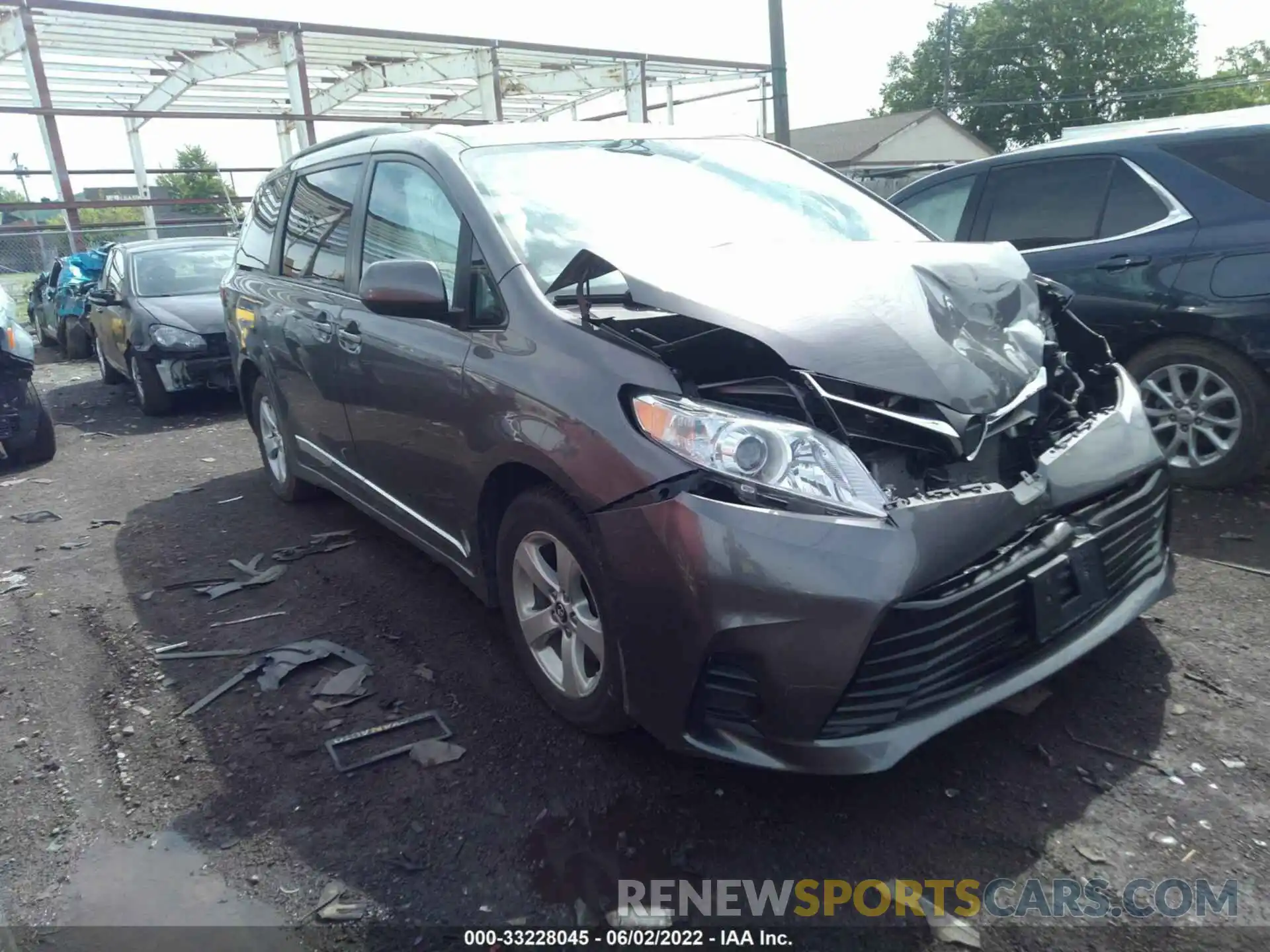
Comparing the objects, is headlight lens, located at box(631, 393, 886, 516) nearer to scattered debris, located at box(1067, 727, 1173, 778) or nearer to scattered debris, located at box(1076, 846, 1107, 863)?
scattered debris, located at box(1076, 846, 1107, 863)

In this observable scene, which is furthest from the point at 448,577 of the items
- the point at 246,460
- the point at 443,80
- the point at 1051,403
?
the point at 443,80

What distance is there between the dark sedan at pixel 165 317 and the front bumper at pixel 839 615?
25.5 ft

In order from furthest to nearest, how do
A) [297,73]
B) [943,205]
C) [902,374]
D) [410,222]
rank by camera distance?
[297,73], [943,205], [410,222], [902,374]

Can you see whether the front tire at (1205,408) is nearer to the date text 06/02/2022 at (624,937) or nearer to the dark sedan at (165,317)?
the date text 06/02/2022 at (624,937)

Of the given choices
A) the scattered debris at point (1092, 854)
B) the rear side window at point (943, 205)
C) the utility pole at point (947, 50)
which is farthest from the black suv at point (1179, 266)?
the utility pole at point (947, 50)

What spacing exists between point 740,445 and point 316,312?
276 centimetres

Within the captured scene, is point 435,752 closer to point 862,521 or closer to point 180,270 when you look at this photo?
point 862,521

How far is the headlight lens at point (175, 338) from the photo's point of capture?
29.3ft

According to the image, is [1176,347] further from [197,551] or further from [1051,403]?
[197,551]

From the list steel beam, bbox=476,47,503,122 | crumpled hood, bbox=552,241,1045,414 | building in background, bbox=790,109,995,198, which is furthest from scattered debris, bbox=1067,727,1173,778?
building in background, bbox=790,109,995,198

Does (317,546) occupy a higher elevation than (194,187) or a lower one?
lower

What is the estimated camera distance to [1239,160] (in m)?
4.52

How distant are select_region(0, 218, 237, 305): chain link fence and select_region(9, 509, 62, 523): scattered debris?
1159cm

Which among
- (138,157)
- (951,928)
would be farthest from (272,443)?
(138,157)
